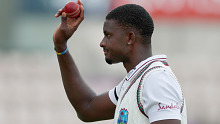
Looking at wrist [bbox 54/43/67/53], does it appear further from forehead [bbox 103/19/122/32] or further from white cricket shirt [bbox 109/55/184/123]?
white cricket shirt [bbox 109/55/184/123]

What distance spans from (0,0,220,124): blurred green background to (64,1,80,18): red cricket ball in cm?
576

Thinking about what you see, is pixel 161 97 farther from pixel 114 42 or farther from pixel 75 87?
pixel 75 87

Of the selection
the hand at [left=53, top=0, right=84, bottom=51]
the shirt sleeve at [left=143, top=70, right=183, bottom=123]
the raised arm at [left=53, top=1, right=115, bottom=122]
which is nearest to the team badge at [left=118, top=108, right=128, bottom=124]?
the shirt sleeve at [left=143, top=70, right=183, bottom=123]

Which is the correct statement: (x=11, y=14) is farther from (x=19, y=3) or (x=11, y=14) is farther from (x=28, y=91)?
(x=28, y=91)

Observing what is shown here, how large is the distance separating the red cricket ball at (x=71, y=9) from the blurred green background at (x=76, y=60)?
576 cm

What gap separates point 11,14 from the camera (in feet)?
36.7

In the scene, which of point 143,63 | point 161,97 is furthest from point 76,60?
point 161,97

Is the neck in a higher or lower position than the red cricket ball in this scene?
lower

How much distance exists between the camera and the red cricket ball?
9.98 ft

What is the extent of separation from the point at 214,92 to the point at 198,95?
360mm

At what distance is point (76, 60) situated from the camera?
10.5 meters

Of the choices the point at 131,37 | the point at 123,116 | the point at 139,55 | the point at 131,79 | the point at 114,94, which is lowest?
the point at 123,116

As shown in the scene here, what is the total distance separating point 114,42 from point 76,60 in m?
7.66

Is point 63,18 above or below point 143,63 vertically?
above
